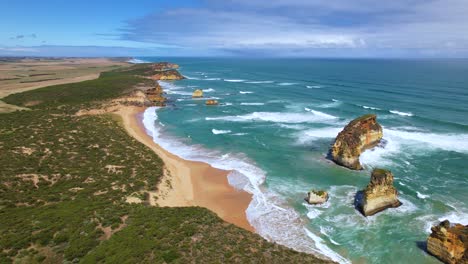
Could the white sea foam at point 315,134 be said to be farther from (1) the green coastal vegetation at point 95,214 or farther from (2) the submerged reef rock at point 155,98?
(2) the submerged reef rock at point 155,98

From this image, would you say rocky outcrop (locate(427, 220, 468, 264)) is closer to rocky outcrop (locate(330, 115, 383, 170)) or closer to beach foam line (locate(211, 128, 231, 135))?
rocky outcrop (locate(330, 115, 383, 170))

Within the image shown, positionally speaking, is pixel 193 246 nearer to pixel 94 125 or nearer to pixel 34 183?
pixel 34 183

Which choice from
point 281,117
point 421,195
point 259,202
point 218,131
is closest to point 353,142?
point 421,195

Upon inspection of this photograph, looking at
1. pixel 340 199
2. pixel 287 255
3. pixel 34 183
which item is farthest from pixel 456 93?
pixel 34 183

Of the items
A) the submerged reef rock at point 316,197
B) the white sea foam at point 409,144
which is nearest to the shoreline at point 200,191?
the submerged reef rock at point 316,197

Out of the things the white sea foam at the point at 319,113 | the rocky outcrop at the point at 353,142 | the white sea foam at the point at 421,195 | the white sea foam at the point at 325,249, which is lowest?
the white sea foam at the point at 325,249

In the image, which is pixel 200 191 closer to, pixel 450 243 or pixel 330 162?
pixel 330 162

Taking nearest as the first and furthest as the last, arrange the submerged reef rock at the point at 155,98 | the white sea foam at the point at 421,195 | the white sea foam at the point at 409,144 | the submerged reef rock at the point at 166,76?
the white sea foam at the point at 421,195 < the white sea foam at the point at 409,144 < the submerged reef rock at the point at 155,98 < the submerged reef rock at the point at 166,76
